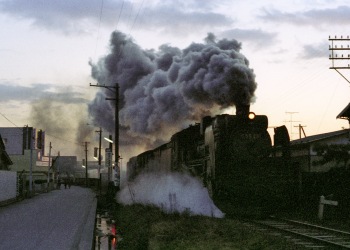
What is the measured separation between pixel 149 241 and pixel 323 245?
12.7ft

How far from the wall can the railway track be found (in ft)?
53.8

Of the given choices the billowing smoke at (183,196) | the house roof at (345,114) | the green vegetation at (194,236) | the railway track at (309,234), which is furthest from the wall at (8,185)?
the house roof at (345,114)

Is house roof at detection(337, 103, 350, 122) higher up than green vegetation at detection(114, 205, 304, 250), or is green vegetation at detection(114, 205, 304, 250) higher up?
house roof at detection(337, 103, 350, 122)

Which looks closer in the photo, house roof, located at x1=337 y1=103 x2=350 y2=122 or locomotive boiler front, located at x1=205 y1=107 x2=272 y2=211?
locomotive boiler front, located at x1=205 y1=107 x2=272 y2=211

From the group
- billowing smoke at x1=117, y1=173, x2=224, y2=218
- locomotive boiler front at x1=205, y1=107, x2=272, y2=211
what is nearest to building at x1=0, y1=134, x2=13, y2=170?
billowing smoke at x1=117, y1=173, x2=224, y2=218

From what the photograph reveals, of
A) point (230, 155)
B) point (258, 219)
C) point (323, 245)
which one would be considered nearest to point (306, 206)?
point (258, 219)

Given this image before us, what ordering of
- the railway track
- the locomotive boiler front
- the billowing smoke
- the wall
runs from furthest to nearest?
1. the wall
2. the billowing smoke
3. the locomotive boiler front
4. the railway track

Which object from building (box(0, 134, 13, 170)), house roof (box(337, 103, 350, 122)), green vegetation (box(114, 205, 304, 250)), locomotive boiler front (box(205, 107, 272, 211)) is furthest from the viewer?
building (box(0, 134, 13, 170))

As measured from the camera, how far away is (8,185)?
1083 inches

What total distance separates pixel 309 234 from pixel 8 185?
67.4 feet

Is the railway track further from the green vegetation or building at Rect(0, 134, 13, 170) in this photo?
building at Rect(0, 134, 13, 170)

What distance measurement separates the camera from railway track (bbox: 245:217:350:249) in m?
10.1

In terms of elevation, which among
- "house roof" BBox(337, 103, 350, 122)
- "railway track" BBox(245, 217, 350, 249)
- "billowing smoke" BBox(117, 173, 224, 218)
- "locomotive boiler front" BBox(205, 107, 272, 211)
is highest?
"house roof" BBox(337, 103, 350, 122)

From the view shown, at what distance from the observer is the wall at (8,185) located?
25.6 metres
